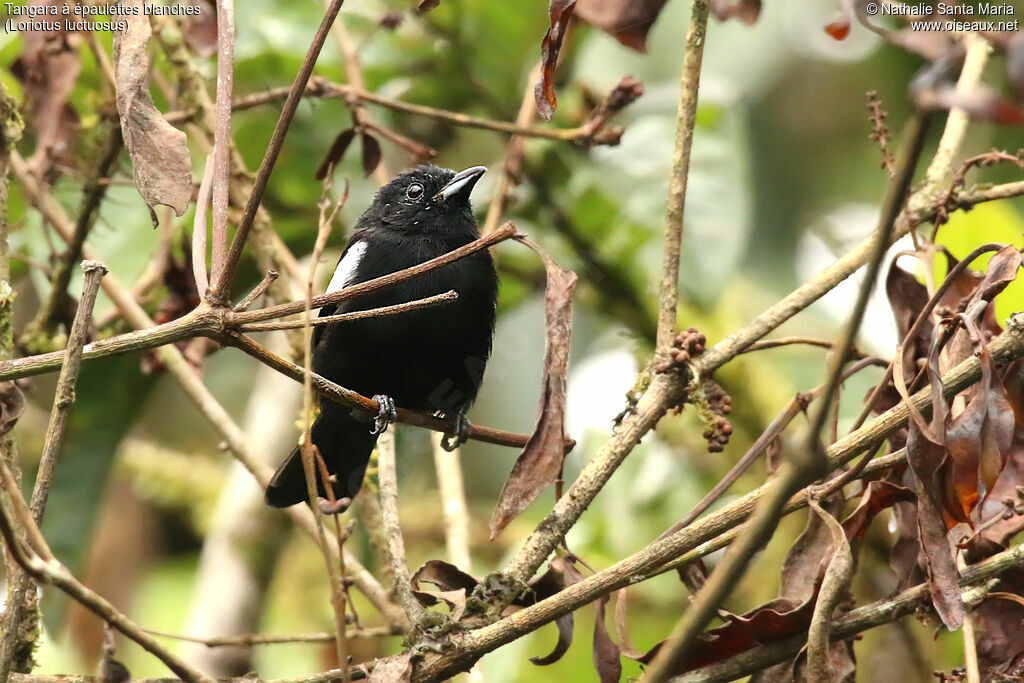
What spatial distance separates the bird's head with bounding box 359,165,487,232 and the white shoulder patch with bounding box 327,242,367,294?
184mm

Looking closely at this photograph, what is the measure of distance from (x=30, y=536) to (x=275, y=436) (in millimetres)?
3048

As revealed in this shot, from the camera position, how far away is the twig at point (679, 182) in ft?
8.38

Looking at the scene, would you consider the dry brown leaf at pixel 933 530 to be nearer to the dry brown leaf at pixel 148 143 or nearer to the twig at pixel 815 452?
the twig at pixel 815 452

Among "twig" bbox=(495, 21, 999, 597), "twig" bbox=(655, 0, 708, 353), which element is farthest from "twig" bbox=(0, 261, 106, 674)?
"twig" bbox=(655, 0, 708, 353)

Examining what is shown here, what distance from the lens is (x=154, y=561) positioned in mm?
7262

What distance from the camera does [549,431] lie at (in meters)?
2.21

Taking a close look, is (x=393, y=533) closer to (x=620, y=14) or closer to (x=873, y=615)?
(x=873, y=615)

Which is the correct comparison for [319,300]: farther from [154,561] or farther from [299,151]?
[154,561]

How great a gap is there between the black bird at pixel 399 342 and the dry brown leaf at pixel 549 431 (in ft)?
3.33

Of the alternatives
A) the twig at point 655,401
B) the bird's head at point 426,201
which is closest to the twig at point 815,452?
the twig at point 655,401

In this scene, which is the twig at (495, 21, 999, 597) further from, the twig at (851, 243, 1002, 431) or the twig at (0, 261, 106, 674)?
the twig at (0, 261, 106, 674)

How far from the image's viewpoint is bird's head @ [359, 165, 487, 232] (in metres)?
3.84

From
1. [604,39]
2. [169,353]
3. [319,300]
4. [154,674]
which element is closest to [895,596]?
[319,300]

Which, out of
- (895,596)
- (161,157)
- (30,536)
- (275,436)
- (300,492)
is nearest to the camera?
(30,536)
